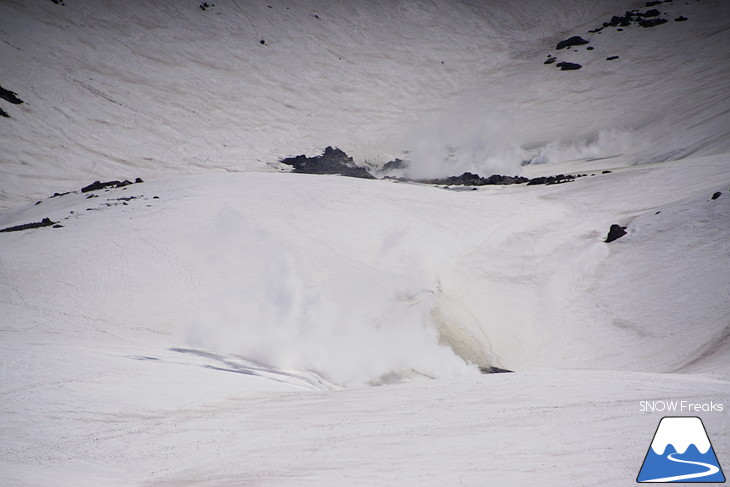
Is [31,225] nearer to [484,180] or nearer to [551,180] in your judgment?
[484,180]

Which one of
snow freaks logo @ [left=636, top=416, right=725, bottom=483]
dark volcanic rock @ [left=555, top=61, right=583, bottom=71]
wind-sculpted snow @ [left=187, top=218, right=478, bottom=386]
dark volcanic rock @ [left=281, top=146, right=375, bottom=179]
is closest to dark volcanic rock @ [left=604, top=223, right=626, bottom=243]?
wind-sculpted snow @ [left=187, top=218, right=478, bottom=386]

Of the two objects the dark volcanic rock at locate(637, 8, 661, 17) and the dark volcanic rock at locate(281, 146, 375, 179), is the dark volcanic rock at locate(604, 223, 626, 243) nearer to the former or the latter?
the dark volcanic rock at locate(281, 146, 375, 179)

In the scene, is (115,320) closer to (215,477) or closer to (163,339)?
(163,339)

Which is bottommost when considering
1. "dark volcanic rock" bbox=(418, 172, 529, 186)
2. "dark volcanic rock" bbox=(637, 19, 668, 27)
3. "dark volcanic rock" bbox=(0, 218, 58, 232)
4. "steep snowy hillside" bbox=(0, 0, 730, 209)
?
"dark volcanic rock" bbox=(0, 218, 58, 232)

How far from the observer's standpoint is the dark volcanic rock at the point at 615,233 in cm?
1431

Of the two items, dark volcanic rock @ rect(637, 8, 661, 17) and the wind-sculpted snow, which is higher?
dark volcanic rock @ rect(637, 8, 661, 17)

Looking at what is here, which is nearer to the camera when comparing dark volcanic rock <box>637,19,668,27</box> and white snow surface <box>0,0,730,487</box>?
white snow surface <box>0,0,730,487</box>

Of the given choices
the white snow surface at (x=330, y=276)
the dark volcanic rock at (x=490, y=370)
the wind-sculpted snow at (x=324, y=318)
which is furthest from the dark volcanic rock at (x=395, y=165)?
the dark volcanic rock at (x=490, y=370)

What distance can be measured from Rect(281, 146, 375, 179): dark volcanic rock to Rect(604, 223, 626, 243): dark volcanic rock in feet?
41.3

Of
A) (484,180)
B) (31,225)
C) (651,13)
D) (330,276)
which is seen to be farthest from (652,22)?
(31,225)

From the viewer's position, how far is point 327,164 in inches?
1064

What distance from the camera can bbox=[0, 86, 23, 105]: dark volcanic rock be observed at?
2402cm

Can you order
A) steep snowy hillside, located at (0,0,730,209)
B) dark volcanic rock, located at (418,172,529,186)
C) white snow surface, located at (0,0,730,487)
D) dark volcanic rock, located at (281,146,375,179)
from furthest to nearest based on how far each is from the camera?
dark volcanic rock, located at (281,146,375,179) < steep snowy hillside, located at (0,0,730,209) < dark volcanic rock, located at (418,172,529,186) < white snow surface, located at (0,0,730,487)

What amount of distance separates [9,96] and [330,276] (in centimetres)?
1773
